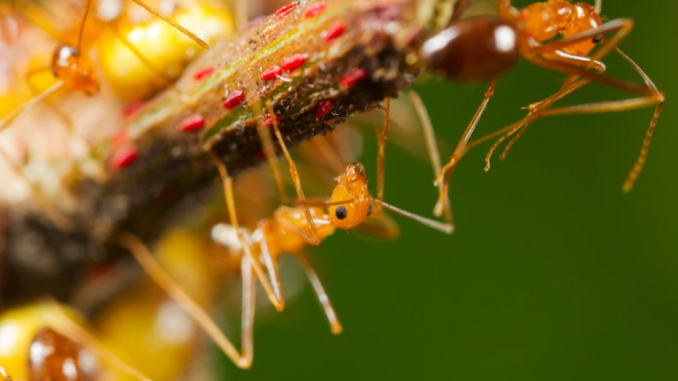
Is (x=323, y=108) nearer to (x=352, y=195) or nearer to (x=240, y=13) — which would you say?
(x=352, y=195)

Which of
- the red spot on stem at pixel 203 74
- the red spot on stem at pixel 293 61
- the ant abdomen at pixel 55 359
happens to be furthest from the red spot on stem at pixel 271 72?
the ant abdomen at pixel 55 359

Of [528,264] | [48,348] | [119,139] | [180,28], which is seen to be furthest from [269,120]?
[528,264]

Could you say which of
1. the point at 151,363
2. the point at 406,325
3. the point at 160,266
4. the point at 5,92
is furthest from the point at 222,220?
the point at 406,325

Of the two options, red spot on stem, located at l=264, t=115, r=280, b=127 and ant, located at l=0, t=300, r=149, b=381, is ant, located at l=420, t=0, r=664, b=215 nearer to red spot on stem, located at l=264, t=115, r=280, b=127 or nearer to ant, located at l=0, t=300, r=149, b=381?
red spot on stem, located at l=264, t=115, r=280, b=127

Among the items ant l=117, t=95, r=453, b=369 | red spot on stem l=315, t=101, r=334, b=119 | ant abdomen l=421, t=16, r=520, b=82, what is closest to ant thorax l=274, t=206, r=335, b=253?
ant l=117, t=95, r=453, b=369

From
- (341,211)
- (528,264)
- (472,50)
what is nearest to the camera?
(472,50)
